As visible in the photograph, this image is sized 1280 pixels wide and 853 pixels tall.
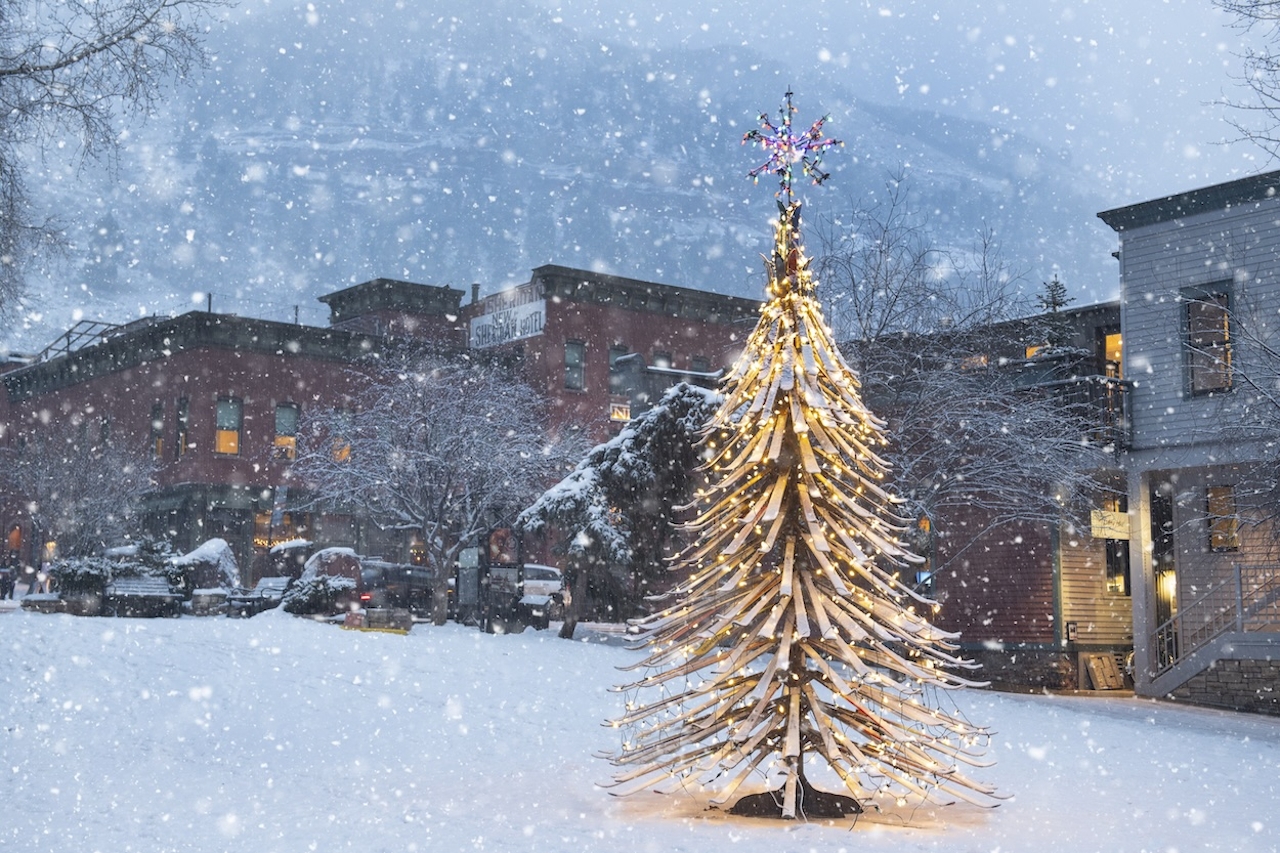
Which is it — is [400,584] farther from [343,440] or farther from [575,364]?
[575,364]

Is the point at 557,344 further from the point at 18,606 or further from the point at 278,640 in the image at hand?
the point at 278,640

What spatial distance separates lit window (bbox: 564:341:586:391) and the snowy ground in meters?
29.8

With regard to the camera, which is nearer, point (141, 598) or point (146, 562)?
point (141, 598)

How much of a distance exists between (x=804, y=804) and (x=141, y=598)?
2132cm

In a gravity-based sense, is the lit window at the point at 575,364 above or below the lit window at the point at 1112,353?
above

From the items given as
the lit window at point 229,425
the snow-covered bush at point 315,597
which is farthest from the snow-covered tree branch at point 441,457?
the lit window at point 229,425

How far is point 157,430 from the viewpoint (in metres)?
50.8

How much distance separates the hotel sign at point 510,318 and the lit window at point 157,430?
12.2 metres

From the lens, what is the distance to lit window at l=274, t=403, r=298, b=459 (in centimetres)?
5009

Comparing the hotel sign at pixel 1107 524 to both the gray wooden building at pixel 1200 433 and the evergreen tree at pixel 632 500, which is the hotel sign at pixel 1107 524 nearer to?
the gray wooden building at pixel 1200 433

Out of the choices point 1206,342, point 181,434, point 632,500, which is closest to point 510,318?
point 181,434

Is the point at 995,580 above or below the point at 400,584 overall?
above

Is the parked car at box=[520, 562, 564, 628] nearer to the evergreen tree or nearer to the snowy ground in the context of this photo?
the evergreen tree

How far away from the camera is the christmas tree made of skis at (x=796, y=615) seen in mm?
11195
